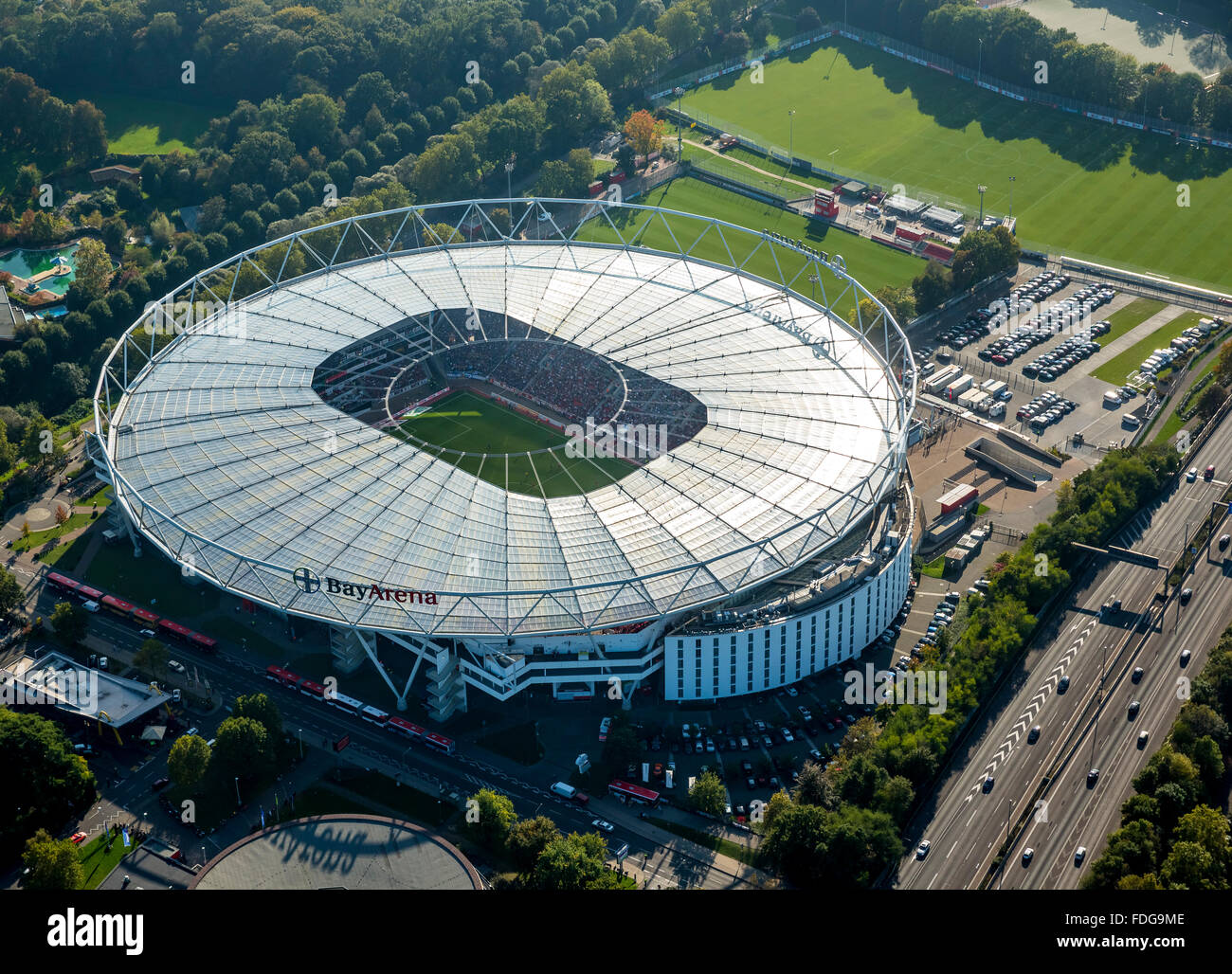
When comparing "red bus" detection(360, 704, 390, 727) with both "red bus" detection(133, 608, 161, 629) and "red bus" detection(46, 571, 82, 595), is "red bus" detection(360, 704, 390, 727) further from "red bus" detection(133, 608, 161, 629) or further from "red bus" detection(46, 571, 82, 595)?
"red bus" detection(46, 571, 82, 595)

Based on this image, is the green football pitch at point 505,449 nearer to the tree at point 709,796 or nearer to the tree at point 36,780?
the tree at point 709,796

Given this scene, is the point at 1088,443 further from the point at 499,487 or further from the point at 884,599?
the point at 499,487

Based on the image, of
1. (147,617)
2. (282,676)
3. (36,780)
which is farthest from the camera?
(147,617)

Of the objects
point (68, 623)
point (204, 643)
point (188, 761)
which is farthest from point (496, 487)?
point (68, 623)

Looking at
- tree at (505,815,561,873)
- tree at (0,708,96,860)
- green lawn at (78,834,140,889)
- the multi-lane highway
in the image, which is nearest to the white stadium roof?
tree at (505,815,561,873)

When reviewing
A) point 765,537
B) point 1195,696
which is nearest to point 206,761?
point 765,537

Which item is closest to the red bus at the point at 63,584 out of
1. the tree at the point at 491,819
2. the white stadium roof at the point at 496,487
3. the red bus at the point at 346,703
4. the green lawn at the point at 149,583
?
the green lawn at the point at 149,583

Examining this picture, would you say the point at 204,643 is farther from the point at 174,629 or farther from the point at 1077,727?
the point at 1077,727
